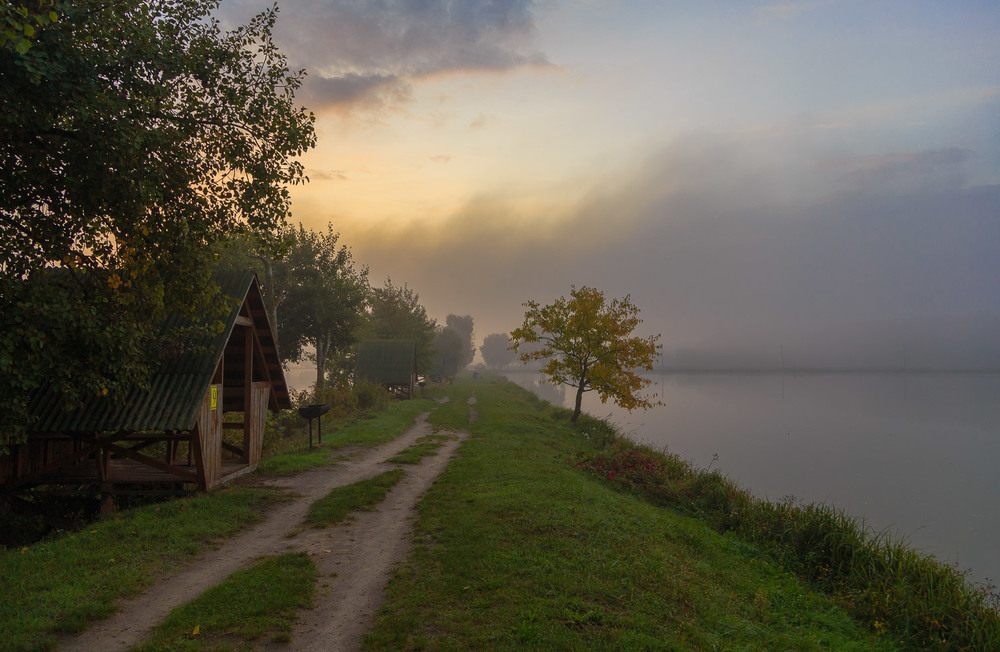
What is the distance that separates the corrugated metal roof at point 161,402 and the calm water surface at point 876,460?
19575 mm

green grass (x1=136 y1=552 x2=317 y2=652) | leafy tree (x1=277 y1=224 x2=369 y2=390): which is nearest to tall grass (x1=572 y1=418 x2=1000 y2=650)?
green grass (x1=136 y1=552 x2=317 y2=652)

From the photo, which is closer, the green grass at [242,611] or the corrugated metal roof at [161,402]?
the green grass at [242,611]

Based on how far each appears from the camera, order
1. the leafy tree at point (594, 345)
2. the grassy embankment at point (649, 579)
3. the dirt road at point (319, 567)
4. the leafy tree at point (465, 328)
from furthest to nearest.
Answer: the leafy tree at point (465, 328) < the leafy tree at point (594, 345) < the grassy embankment at point (649, 579) < the dirt road at point (319, 567)

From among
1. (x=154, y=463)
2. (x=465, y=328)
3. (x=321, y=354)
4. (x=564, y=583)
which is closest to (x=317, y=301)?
(x=321, y=354)

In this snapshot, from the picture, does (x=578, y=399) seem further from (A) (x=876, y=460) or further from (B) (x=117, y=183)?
(B) (x=117, y=183)

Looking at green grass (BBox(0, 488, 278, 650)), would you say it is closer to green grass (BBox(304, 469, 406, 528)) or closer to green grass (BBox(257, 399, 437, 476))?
green grass (BBox(304, 469, 406, 528))

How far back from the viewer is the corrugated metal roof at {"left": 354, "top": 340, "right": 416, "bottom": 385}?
150 feet

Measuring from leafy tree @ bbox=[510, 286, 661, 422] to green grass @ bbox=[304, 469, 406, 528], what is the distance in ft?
60.0

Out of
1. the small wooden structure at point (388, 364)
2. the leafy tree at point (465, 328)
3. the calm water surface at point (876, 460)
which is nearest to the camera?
the calm water surface at point (876, 460)

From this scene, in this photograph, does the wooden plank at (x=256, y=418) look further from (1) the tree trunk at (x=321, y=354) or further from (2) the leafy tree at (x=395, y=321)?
(2) the leafy tree at (x=395, y=321)

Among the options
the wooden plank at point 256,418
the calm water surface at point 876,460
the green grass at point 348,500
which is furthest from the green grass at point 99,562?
the calm water surface at point 876,460

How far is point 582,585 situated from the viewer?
7.94 m

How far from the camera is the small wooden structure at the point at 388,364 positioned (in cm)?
4572

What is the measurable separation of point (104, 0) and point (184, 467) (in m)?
10.9
